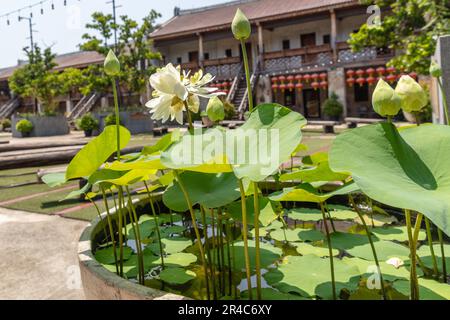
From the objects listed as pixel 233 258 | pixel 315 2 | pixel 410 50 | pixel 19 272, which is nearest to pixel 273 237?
pixel 233 258

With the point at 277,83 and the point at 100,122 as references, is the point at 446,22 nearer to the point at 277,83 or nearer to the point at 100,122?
the point at 277,83

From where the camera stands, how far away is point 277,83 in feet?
64.2

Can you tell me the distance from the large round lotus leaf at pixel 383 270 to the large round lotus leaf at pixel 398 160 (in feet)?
2.07

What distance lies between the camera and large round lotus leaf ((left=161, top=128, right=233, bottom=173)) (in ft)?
3.36

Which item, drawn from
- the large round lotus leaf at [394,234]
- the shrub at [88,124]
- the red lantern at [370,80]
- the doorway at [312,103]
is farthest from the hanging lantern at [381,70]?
the large round lotus leaf at [394,234]

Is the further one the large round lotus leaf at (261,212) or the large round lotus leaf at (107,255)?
the large round lotus leaf at (107,255)

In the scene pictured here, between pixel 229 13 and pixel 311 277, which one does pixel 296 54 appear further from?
pixel 311 277

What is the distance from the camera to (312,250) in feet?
6.17

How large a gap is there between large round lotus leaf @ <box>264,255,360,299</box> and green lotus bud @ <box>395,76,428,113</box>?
67 centimetres

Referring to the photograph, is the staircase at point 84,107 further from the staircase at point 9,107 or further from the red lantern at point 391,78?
the red lantern at point 391,78

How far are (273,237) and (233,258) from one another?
452mm

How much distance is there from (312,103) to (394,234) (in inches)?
778

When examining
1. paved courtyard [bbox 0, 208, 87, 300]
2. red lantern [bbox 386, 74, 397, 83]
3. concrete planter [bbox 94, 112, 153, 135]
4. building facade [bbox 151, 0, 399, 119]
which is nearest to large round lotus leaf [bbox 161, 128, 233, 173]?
paved courtyard [bbox 0, 208, 87, 300]

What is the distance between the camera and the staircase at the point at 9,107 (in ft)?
103
